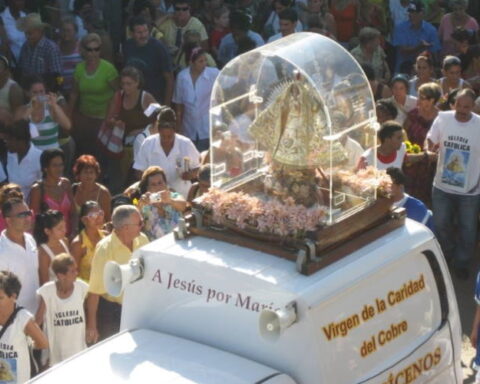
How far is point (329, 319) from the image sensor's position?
19.2 ft

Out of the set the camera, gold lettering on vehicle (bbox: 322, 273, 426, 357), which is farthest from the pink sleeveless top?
gold lettering on vehicle (bbox: 322, 273, 426, 357)

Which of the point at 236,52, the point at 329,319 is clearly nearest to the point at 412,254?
the point at 329,319

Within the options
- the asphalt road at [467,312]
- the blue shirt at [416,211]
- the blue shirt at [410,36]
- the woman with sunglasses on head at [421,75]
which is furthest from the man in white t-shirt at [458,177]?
the blue shirt at [410,36]

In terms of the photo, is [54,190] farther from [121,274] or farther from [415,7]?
[415,7]

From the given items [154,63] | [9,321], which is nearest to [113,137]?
[154,63]

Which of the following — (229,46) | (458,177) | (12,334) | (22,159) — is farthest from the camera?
(229,46)

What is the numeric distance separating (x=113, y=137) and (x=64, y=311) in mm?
4371

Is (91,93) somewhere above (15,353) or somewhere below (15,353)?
above

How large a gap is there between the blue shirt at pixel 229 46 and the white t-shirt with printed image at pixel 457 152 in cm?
390

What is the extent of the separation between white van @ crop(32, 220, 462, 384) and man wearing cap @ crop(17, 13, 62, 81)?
296 inches

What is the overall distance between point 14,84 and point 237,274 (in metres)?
7.12

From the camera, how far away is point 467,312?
10.5 meters

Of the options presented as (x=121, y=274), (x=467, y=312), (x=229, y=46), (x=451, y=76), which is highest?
(x=121, y=274)

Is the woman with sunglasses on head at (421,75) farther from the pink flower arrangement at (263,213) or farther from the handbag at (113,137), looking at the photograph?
the pink flower arrangement at (263,213)
